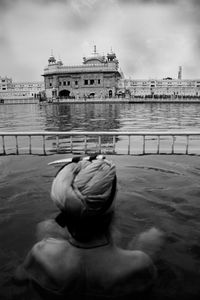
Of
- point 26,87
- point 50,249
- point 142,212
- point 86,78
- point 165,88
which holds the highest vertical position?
point 86,78

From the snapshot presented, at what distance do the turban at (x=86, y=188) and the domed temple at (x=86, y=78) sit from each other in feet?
234

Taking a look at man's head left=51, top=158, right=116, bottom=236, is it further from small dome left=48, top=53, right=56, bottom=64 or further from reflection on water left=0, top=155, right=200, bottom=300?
small dome left=48, top=53, right=56, bottom=64

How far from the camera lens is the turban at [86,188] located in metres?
1.66

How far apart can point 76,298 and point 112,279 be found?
0.30 meters

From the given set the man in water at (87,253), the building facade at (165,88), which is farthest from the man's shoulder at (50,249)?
the building facade at (165,88)

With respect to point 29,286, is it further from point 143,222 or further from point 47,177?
point 47,177

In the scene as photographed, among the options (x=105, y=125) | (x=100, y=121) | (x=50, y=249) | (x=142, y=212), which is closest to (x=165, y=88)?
(x=100, y=121)

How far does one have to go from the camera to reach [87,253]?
1.81m

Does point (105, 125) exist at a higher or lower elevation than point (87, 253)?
lower

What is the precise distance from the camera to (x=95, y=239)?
184 centimetres

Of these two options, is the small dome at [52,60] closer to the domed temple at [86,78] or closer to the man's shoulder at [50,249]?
the domed temple at [86,78]

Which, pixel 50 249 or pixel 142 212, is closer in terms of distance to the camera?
pixel 50 249

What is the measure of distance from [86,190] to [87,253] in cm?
50

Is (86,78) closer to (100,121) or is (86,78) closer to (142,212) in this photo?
(100,121)
